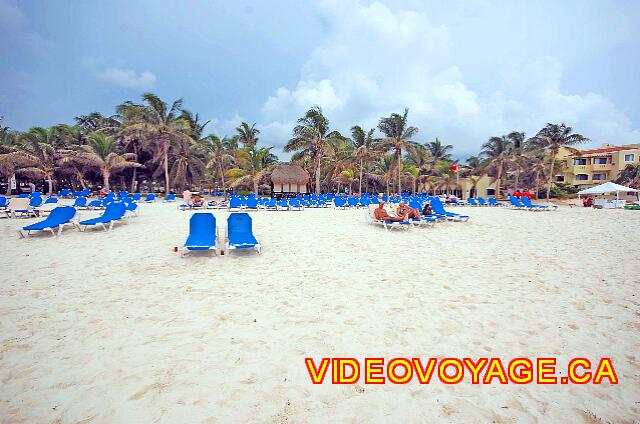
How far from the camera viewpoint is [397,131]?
2684 cm

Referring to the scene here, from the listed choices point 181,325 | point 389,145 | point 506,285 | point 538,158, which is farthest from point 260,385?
point 538,158

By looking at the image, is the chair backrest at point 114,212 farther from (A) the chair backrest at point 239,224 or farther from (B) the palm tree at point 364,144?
(B) the palm tree at point 364,144

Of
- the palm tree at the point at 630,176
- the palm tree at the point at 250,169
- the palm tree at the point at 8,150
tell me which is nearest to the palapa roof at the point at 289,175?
the palm tree at the point at 250,169

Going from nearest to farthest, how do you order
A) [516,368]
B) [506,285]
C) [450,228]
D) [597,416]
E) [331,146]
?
[597,416] < [516,368] < [506,285] < [450,228] < [331,146]

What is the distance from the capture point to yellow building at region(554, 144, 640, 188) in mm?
36094

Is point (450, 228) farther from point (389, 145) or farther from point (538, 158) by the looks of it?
point (538, 158)

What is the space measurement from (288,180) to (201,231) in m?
24.8

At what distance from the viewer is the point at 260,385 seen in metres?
2.23

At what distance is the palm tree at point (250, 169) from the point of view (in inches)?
1109

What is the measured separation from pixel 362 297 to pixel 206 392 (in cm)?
227

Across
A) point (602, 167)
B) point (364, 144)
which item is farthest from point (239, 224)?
point (602, 167)

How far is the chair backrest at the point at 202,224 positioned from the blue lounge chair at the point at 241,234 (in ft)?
1.27

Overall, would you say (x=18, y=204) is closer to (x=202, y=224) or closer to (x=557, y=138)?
(x=202, y=224)

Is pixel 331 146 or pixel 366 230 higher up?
pixel 331 146
